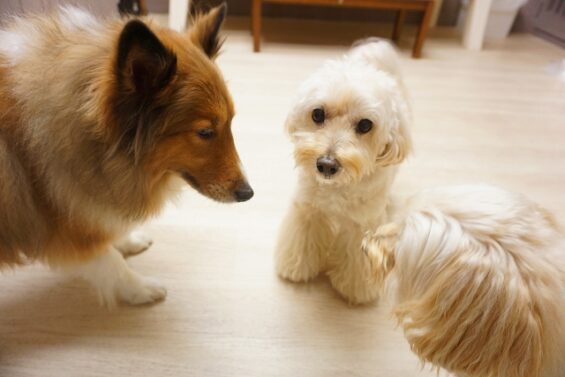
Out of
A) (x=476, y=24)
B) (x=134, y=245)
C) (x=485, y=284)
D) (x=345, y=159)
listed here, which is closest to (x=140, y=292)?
(x=134, y=245)

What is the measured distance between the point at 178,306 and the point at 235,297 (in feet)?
0.81

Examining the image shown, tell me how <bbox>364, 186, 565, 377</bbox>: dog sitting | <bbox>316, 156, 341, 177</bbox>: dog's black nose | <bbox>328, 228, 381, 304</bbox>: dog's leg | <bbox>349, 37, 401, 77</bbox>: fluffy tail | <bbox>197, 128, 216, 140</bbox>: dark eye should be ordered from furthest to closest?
<bbox>349, 37, 401, 77</bbox>: fluffy tail
<bbox>328, 228, 381, 304</bbox>: dog's leg
<bbox>316, 156, 341, 177</bbox>: dog's black nose
<bbox>197, 128, 216, 140</bbox>: dark eye
<bbox>364, 186, 565, 377</bbox>: dog sitting

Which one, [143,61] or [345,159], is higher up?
[143,61]

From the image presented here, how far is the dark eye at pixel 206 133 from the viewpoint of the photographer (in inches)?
46.9

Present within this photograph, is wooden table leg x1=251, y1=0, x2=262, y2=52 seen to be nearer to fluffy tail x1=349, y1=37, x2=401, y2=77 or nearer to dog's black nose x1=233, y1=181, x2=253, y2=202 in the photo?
fluffy tail x1=349, y1=37, x2=401, y2=77

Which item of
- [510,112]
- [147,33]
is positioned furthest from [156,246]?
[510,112]

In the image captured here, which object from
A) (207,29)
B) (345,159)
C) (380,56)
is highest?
(207,29)

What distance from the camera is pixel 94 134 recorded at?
110 cm

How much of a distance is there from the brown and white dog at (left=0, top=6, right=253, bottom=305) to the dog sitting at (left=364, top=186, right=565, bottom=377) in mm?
673

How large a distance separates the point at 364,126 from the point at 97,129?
3.22 feet

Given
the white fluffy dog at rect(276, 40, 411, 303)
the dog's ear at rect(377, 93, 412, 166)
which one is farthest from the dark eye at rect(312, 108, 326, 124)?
the dog's ear at rect(377, 93, 412, 166)

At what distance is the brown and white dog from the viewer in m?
1.06

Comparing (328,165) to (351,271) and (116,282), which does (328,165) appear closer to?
(351,271)

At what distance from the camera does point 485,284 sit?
87 cm
